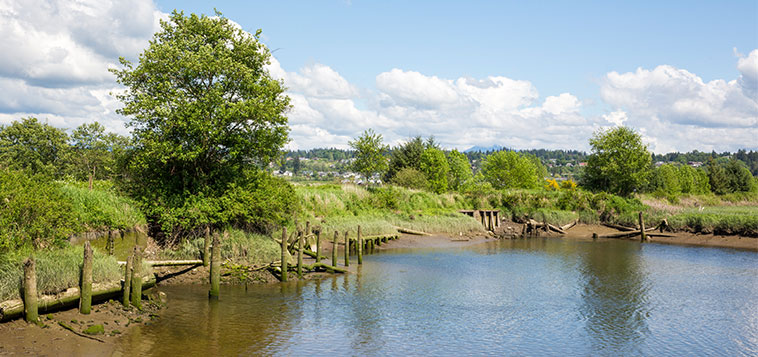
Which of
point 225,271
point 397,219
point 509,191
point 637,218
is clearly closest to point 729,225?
point 637,218

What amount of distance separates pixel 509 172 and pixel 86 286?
8220cm

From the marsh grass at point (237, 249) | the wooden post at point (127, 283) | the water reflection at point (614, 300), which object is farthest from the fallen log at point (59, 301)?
the water reflection at point (614, 300)

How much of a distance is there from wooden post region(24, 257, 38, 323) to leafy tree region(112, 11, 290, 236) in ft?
36.6

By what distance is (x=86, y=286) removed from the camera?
17.3 metres

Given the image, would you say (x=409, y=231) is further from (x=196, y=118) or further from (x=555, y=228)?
(x=196, y=118)

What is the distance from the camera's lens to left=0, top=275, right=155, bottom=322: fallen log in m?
15.4

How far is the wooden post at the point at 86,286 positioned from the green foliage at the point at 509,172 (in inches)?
3204

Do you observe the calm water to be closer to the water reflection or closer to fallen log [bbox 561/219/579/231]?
the water reflection

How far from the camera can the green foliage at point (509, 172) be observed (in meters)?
92.6

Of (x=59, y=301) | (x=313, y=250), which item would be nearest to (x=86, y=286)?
(x=59, y=301)

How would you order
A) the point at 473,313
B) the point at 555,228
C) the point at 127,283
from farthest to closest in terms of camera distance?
the point at 555,228, the point at 473,313, the point at 127,283

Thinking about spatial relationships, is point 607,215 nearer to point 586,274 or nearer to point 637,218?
point 637,218

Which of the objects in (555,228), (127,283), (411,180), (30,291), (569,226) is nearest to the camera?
(30,291)

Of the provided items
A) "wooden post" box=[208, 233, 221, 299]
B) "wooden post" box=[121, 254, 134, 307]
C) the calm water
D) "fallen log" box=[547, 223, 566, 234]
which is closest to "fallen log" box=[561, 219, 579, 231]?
"fallen log" box=[547, 223, 566, 234]
